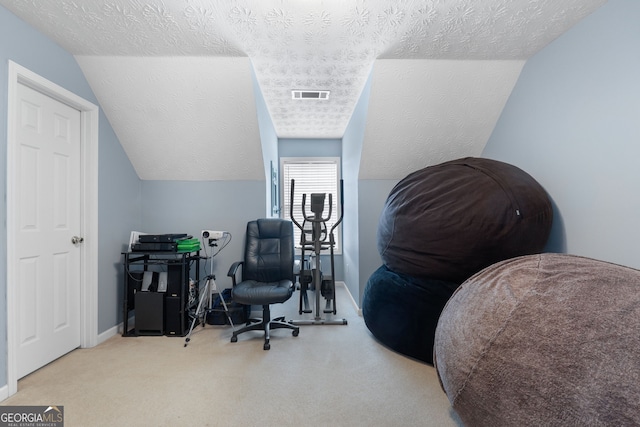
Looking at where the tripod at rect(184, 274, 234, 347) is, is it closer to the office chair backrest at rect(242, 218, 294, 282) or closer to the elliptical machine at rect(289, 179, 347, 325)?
the office chair backrest at rect(242, 218, 294, 282)

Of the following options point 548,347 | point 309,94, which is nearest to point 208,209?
point 309,94

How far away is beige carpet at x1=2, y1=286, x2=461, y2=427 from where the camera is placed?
155 cm

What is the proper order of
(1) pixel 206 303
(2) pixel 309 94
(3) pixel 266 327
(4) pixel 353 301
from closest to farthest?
1. (3) pixel 266 327
2. (1) pixel 206 303
3. (2) pixel 309 94
4. (4) pixel 353 301

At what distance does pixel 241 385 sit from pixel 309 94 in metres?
2.82

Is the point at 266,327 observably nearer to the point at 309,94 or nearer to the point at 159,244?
the point at 159,244

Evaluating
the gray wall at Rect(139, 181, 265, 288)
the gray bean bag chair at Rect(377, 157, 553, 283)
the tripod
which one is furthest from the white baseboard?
the gray wall at Rect(139, 181, 265, 288)

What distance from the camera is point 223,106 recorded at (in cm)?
270

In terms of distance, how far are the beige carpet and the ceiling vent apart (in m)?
2.56

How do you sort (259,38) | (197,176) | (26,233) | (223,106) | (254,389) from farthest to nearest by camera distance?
(197,176), (223,106), (259,38), (26,233), (254,389)

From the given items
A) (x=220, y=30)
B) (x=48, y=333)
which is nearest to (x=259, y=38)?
(x=220, y=30)

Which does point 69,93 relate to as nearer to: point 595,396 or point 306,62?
point 306,62

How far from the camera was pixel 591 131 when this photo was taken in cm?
186

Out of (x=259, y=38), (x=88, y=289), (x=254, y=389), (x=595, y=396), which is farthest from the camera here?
(x=88, y=289)

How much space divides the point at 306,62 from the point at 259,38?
0.49 metres
